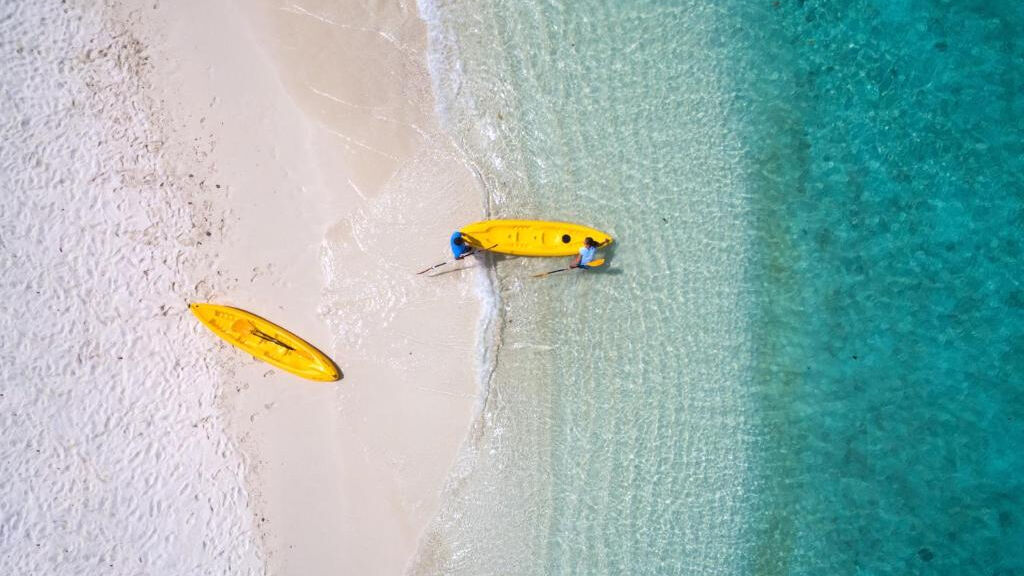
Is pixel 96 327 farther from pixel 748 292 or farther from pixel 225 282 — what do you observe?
pixel 748 292

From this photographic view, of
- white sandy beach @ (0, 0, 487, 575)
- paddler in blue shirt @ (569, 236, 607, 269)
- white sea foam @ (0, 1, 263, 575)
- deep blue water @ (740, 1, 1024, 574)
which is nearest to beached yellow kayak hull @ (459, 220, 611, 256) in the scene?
paddler in blue shirt @ (569, 236, 607, 269)

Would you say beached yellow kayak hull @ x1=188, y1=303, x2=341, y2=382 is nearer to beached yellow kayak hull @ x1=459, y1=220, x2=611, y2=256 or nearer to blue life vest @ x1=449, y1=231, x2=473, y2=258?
blue life vest @ x1=449, y1=231, x2=473, y2=258

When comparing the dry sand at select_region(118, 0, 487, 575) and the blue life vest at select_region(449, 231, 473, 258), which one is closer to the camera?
the blue life vest at select_region(449, 231, 473, 258)

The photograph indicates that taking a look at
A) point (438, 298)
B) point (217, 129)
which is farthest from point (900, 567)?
point (217, 129)

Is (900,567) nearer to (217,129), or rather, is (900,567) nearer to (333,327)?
(333,327)

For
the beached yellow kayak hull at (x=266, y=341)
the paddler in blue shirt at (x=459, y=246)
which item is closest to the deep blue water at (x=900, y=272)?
the paddler in blue shirt at (x=459, y=246)
